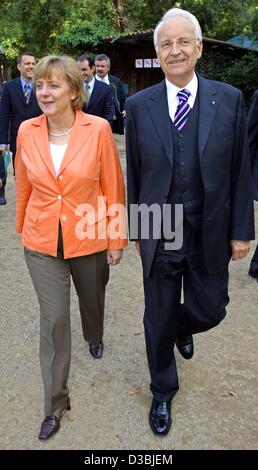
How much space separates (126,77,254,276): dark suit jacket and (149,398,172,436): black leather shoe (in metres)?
0.82

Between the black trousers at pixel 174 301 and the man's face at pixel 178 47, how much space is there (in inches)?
31.2

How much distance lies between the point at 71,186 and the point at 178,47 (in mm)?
900

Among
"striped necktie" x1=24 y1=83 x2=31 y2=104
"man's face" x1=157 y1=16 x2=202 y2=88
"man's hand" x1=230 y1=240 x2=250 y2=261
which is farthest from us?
"striped necktie" x1=24 y1=83 x2=31 y2=104

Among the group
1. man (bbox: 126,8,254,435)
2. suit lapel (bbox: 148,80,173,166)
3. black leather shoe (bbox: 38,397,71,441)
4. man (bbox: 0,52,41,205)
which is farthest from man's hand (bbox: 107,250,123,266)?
man (bbox: 0,52,41,205)

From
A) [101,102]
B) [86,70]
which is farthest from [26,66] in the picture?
[101,102]

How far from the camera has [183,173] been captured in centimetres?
239

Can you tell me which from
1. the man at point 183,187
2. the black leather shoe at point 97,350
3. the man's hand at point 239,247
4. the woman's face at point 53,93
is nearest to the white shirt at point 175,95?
the man at point 183,187

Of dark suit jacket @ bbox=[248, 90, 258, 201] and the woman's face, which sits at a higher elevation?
the woman's face

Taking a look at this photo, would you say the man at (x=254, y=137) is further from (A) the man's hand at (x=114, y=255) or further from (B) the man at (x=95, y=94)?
(B) the man at (x=95, y=94)

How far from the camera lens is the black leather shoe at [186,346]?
3.22 meters

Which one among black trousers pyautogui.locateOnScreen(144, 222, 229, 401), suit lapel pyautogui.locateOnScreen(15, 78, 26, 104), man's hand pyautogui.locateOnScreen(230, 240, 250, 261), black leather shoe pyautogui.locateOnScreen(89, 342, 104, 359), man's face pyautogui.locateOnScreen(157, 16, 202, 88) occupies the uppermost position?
man's face pyautogui.locateOnScreen(157, 16, 202, 88)

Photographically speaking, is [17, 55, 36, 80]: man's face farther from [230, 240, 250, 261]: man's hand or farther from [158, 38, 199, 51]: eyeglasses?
[230, 240, 250, 261]: man's hand

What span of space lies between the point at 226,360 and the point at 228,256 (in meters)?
1.02

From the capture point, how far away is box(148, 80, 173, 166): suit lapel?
2357mm
